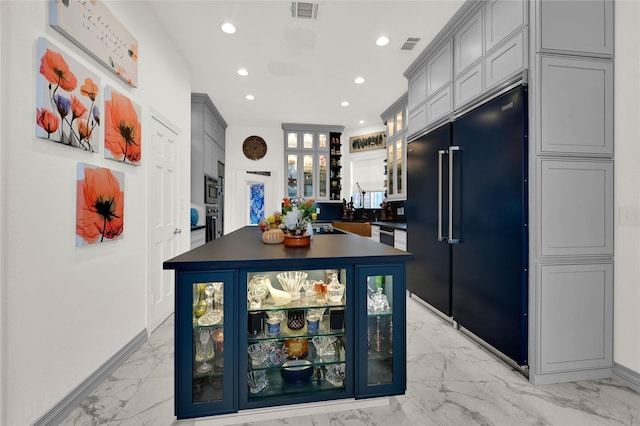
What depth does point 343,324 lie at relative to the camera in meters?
A: 1.64

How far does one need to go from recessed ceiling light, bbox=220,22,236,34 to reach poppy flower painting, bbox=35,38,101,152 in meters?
1.40

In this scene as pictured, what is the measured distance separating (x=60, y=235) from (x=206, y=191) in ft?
10.0

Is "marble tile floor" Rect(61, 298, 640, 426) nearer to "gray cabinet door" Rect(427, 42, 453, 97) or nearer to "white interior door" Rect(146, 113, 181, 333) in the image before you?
"white interior door" Rect(146, 113, 181, 333)

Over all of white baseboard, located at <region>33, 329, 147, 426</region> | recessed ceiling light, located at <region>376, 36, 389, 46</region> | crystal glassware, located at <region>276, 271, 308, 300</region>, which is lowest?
white baseboard, located at <region>33, 329, 147, 426</region>

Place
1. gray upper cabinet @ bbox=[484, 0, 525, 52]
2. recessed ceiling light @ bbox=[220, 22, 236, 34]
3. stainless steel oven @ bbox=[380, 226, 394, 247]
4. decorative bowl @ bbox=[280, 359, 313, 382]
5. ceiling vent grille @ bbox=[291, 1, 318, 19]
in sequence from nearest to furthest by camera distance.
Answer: decorative bowl @ bbox=[280, 359, 313, 382] < gray upper cabinet @ bbox=[484, 0, 525, 52] < ceiling vent grille @ bbox=[291, 1, 318, 19] < recessed ceiling light @ bbox=[220, 22, 236, 34] < stainless steel oven @ bbox=[380, 226, 394, 247]

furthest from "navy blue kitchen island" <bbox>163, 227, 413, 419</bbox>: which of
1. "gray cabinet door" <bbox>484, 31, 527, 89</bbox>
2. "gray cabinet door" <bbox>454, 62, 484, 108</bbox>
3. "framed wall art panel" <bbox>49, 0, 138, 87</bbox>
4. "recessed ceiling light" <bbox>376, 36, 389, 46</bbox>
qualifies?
"recessed ceiling light" <bbox>376, 36, 389, 46</bbox>

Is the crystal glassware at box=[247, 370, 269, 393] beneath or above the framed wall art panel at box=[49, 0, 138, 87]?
beneath

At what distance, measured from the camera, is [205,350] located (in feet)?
5.01

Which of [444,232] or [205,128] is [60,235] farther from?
[205,128]

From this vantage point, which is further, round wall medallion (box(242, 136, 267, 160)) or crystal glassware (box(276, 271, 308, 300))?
round wall medallion (box(242, 136, 267, 160))

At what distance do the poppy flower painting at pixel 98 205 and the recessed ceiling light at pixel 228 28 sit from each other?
5.66 ft

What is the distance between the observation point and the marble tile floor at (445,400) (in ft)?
5.26

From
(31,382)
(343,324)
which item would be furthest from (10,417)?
(343,324)

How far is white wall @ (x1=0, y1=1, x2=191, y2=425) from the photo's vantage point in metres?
1.33
